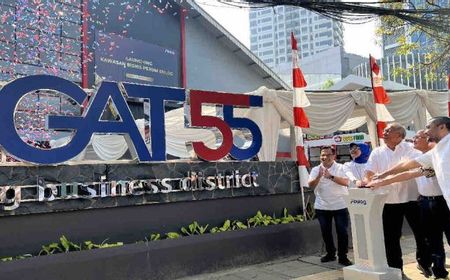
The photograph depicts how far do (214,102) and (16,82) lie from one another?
2.69 meters

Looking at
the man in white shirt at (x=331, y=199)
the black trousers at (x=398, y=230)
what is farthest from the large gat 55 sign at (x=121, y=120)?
the black trousers at (x=398, y=230)

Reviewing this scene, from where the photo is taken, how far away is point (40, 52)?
41.2 ft

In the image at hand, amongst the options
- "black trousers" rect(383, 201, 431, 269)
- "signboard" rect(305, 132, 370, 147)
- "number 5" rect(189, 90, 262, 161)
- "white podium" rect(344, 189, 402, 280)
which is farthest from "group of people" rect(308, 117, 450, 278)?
"signboard" rect(305, 132, 370, 147)

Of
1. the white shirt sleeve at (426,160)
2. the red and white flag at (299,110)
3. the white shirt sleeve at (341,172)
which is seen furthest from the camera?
the red and white flag at (299,110)

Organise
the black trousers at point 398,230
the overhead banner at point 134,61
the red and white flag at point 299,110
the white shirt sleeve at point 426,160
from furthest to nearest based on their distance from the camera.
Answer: the overhead banner at point 134,61, the red and white flag at point 299,110, the black trousers at point 398,230, the white shirt sleeve at point 426,160

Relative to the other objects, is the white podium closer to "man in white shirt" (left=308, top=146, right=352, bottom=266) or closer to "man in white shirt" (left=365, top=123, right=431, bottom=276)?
"man in white shirt" (left=365, top=123, right=431, bottom=276)

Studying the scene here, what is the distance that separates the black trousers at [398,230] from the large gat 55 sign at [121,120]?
2.43m

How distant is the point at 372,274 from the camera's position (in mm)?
4723

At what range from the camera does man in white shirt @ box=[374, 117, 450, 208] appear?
357 centimetres

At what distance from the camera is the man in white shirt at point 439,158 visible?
357cm

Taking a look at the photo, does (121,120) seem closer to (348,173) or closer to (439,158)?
(348,173)

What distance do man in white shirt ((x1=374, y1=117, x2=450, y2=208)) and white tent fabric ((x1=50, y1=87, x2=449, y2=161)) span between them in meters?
3.31

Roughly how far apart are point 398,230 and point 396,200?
353 millimetres

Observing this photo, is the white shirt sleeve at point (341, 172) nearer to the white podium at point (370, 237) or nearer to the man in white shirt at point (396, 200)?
the man in white shirt at point (396, 200)
